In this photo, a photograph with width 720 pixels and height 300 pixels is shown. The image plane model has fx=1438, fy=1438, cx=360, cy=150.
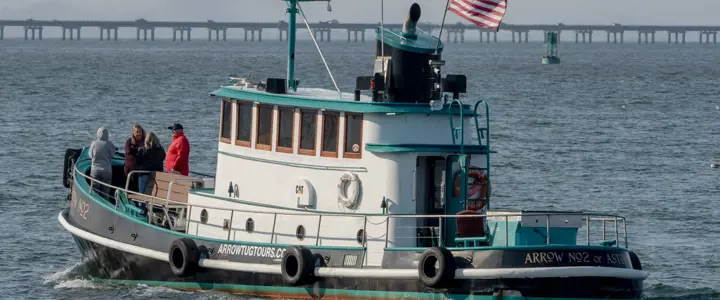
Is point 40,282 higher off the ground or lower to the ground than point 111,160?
lower

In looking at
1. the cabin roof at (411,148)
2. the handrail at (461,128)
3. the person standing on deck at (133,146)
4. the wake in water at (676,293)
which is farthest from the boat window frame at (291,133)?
the wake in water at (676,293)

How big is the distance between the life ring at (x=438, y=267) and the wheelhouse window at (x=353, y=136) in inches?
87.6

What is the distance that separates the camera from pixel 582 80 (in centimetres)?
11069

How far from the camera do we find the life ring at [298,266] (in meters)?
20.3

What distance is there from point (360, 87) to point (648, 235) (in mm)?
11305

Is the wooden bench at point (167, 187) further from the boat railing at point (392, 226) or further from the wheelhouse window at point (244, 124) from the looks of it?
the boat railing at point (392, 226)

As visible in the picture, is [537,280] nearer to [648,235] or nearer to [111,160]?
[111,160]

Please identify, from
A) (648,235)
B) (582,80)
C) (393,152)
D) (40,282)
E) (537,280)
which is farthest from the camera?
(582,80)

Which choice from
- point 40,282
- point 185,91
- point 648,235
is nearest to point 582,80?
point 185,91

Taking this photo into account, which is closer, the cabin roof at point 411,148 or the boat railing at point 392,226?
the boat railing at point 392,226

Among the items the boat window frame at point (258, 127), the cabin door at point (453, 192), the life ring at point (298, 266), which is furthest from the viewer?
the boat window frame at point (258, 127)

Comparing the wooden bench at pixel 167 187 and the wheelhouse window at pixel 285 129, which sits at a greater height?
the wheelhouse window at pixel 285 129

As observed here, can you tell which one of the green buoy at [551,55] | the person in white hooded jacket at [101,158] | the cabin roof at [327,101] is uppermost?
the green buoy at [551,55]

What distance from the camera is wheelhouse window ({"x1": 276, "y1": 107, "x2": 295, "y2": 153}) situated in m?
21.7
